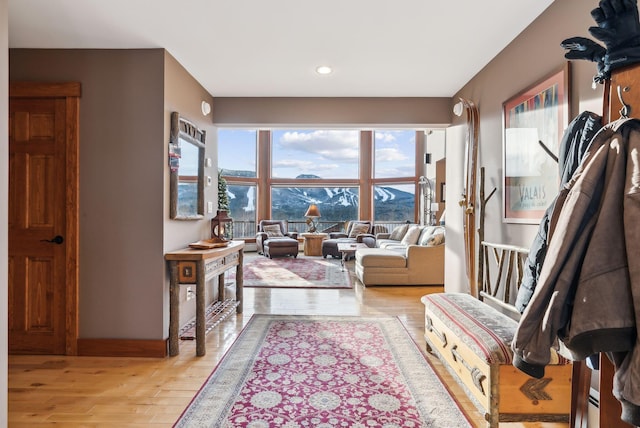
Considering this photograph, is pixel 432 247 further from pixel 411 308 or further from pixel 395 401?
pixel 395 401

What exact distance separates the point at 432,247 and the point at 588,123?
4053 mm

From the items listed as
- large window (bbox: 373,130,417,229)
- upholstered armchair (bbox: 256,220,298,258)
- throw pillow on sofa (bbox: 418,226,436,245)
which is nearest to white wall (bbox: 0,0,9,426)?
throw pillow on sofa (bbox: 418,226,436,245)

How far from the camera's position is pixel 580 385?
141cm

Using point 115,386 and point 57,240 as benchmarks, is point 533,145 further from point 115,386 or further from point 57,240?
point 57,240

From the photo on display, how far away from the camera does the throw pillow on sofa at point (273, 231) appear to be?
8781 mm

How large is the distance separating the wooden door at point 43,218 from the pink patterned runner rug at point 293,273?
2.60m

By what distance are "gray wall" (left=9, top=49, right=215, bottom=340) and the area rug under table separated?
2.70ft

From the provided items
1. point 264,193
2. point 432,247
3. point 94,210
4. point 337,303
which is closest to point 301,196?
point 264,193

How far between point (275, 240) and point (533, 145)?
620cm

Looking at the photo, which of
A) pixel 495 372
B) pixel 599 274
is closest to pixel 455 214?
pixel 495 372

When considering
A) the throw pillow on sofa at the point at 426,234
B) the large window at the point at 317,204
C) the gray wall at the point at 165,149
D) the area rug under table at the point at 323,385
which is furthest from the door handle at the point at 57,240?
the large window at the point at 317,204

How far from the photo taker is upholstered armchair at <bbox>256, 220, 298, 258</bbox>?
8.01 metres

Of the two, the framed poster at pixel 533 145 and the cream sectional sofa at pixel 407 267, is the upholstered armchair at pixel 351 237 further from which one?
the framed poster at pixel 533 145

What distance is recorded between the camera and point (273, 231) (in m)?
8.86
